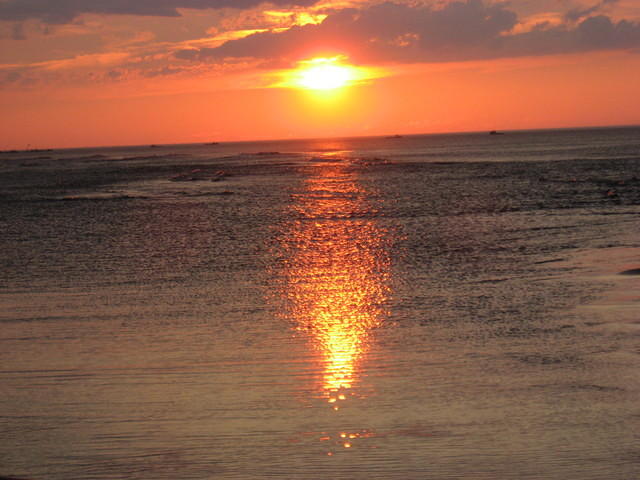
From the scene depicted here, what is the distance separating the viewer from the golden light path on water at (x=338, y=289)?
1080 centimetres

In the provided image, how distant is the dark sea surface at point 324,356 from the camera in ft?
25.7

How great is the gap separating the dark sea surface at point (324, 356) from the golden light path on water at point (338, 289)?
7cm

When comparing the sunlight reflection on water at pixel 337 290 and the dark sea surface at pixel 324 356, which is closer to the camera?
the dark sea surface at pixel 324 356

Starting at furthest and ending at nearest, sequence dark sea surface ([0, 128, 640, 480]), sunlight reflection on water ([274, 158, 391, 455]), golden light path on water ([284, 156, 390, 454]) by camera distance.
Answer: golden light path on water ([284, 156, 390, 454])
sunlight reflection on water ([274, 158, 391, 455])
dark sea surface ([0, 128, 640, 480])

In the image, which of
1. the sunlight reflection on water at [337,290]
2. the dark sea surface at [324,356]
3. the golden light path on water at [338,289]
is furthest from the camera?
the golden light path on water at [338,289]

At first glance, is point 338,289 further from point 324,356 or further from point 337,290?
point 324,356

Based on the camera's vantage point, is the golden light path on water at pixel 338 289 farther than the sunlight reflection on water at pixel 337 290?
Yes

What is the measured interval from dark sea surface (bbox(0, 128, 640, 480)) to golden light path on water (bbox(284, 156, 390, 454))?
0.07m

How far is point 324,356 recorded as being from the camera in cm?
1130

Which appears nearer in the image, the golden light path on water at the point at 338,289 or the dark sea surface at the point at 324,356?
the dark sea surface at the point at 324,356

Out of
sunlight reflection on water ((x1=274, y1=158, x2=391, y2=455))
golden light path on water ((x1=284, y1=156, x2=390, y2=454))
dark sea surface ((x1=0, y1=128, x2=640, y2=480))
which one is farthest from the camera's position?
golden light path on water ((x1=284, y1=156, x2=390, y2=454))

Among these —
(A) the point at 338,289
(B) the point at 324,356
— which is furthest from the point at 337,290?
(B) the point at 324,356

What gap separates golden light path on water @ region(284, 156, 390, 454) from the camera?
10797 millimetres

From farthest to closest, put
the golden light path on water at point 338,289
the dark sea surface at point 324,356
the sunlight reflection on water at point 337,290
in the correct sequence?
the golden light path on water at point 338,289 < the sunlight reflection on water at point 337,290 < the dark sea surface at point 324,356
